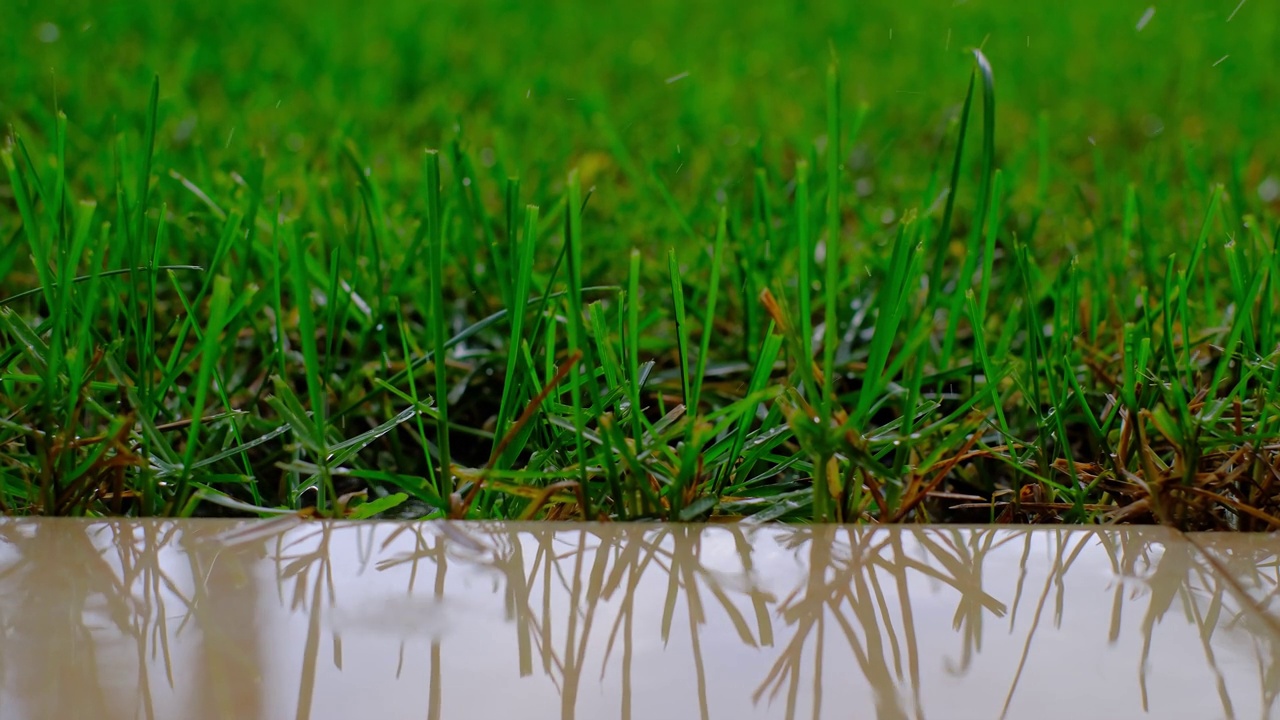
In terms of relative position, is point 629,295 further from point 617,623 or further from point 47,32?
point 47,32

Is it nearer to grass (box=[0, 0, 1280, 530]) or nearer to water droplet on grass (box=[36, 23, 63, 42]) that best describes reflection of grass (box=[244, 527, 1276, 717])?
grass (box=[0, 0, 1280, 530])

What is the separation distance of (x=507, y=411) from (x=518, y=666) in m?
0.34

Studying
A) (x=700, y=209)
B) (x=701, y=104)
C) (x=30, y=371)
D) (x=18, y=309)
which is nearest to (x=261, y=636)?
(x=30, y=371)

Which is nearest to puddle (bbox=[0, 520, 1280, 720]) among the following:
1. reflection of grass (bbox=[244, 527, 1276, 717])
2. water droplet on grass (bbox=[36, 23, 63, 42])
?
reflection of grass (bbox=[244, 527, 1276, 717])

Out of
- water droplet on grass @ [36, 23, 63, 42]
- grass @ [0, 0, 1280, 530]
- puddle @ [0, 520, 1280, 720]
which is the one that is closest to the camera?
puddle @ [0, 520, 1280, 720]

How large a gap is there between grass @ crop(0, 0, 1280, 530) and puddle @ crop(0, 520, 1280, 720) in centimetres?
9

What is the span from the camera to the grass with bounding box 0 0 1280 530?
0.82 m

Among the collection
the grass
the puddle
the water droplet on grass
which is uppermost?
the water droplet on grass

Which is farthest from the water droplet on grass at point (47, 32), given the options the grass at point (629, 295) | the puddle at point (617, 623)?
the puddle at point (617, 623)

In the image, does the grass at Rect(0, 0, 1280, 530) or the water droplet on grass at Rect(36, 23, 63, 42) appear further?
the water droplet on grass at Rect(36, 23, 63, 42)

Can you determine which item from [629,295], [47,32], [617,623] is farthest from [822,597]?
[47,32]

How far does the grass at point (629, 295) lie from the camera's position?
0.82m

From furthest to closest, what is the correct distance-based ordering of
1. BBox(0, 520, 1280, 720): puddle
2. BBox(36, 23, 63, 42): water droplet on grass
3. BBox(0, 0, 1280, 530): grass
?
BBox(36, 23, 63, 42): water droplet on grass < BBox(0, 0, 1280, 530): grass < BBox(0, 520, 1280, 720): puddle

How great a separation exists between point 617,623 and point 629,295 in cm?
31
